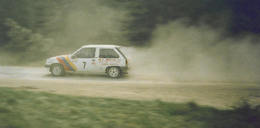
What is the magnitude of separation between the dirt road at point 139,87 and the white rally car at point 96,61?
1.37 feet

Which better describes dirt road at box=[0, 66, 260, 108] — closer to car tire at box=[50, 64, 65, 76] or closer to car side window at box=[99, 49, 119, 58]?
car tire at box=[50, 64, 65, 76]

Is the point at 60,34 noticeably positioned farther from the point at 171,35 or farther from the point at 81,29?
the point at 171,35

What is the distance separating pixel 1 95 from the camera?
7.48 m

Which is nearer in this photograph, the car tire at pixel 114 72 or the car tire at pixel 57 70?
the car tire at pixel 114 72

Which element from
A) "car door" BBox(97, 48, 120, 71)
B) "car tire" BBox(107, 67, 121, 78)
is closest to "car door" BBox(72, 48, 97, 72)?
"car door" BBox(97, 48, 120, 71)

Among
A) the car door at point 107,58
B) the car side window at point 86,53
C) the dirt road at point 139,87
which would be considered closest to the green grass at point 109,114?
the dirt road at point 139,87

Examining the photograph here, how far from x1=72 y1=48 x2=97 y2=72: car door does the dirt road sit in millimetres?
475

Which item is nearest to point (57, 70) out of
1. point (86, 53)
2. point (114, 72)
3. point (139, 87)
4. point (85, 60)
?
point (85, 60)

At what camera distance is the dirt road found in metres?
8.90

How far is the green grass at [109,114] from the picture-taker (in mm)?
5711

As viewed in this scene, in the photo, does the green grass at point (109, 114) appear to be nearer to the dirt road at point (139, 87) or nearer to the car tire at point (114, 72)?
the dirt road at point (139, 87)

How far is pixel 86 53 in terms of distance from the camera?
12414 millimetres

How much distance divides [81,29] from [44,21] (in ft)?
9.76

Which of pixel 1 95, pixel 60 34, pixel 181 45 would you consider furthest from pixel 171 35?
pixel 1 95
